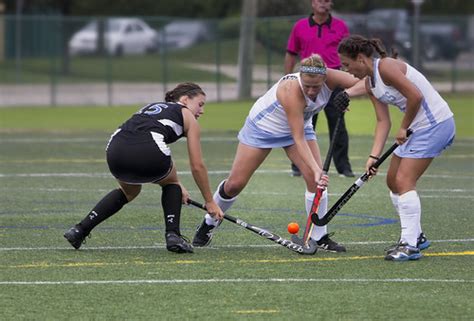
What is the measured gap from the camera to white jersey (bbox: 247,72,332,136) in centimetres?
992

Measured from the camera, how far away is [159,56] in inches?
1388

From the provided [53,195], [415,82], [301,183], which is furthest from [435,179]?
[415,82]

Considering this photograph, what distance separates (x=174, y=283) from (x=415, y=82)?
2.46m

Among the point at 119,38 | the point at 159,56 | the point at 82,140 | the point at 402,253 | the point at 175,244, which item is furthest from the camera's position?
the point at 119,38

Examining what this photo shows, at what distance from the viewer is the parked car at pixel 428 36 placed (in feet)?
104

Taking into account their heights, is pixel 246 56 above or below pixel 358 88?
below

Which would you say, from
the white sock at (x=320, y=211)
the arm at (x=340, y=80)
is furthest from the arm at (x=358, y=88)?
the white sock at (x=320, y=211)

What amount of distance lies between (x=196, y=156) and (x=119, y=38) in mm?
33006

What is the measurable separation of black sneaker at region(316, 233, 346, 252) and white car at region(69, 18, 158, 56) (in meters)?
25.3

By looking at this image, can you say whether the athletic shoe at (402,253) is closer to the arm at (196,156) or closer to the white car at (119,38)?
the arm at (196,156)

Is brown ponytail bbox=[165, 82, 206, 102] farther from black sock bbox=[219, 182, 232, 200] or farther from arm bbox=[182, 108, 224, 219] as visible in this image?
black sock bbox=[219, 182, 232, 200]

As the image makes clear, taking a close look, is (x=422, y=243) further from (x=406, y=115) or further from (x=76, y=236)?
(x=76, y=236)

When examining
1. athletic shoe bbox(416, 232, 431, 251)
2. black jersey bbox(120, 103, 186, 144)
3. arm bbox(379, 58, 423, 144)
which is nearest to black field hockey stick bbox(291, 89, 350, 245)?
arm bbox(379, 58, 423, 144)

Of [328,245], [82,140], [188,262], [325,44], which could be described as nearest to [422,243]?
[328,245]
